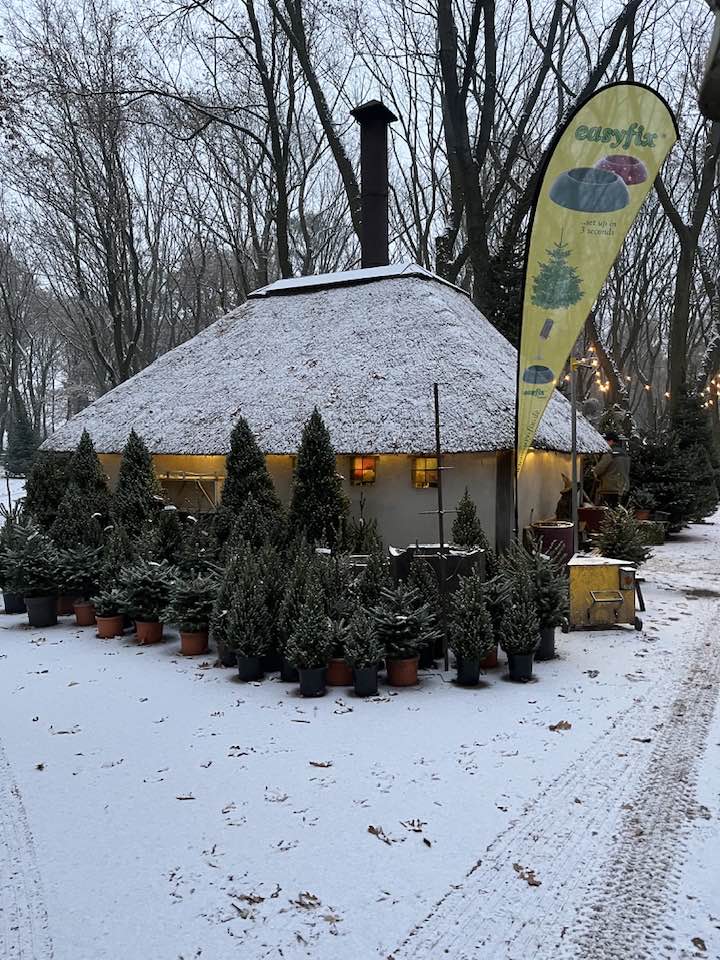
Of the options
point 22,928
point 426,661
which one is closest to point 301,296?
point 426,661

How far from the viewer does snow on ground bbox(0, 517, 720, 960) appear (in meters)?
3.46

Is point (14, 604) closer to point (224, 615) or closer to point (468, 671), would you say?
point (224, 615)

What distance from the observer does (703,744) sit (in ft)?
18.2

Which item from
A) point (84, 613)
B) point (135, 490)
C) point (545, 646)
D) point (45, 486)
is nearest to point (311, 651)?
point (545, 646)

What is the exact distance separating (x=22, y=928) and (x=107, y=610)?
210 inches

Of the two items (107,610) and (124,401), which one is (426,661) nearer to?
(107,610)

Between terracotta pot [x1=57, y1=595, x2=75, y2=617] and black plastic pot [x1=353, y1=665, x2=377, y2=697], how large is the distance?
196 inches

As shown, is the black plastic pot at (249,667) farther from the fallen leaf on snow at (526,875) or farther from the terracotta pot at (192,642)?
the fallen leaf on snow at (526,875)

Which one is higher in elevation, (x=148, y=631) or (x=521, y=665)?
(x=148, y=631)

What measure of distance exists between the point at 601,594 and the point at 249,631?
4572 millimetres

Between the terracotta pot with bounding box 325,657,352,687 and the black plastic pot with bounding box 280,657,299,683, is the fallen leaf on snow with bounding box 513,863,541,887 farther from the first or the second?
the black plastic pot with bounding box 280,657,299,683

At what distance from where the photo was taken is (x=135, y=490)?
1205cm

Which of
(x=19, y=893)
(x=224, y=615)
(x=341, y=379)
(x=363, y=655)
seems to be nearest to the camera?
(x=19, y=893)

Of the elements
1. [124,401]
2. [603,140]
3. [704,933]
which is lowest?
[704,933]
